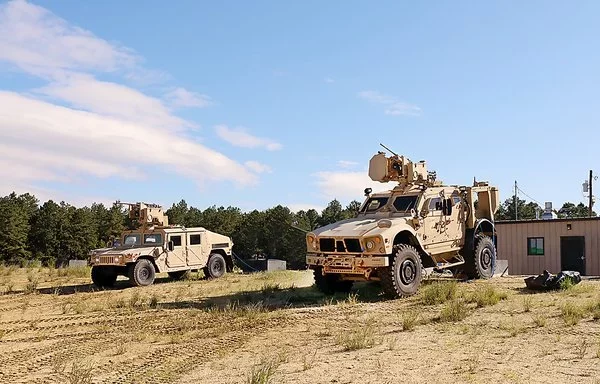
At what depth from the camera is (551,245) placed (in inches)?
1000

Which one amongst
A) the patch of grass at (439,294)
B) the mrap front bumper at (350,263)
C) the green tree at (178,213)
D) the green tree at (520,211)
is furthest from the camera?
the green tree at (520,211)

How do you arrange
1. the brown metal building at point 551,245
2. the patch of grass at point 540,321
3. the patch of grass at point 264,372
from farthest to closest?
the brown metal building at point 551,245 → the patch of grass at point 540,321 → the patch of grass at point 264,372

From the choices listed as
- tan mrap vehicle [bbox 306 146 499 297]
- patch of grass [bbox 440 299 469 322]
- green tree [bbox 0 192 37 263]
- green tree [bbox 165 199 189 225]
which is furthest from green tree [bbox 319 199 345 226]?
patch of grass [bbox 440 299 469 322]

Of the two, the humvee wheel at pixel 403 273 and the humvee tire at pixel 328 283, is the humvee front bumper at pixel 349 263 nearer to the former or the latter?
the humvee wheel at pixel 403 273

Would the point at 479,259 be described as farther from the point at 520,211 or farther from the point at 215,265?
the point at 520,211

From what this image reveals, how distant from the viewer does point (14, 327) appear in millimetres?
9859

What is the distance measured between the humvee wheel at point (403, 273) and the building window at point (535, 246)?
1563 centimetres

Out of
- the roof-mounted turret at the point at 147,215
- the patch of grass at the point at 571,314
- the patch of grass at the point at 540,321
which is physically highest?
the roof-mounted turret at the point at 147,215

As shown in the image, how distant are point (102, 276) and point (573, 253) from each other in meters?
19.2

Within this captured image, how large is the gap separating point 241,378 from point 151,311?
565cm

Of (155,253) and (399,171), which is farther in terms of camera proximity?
(155,253)

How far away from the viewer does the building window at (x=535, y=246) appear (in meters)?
25.7

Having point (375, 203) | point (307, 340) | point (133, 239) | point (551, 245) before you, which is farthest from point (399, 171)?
point (551, 245)

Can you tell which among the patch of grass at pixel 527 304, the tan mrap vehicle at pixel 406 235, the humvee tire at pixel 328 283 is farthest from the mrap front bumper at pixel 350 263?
the patch of grass at pixel 527 304
